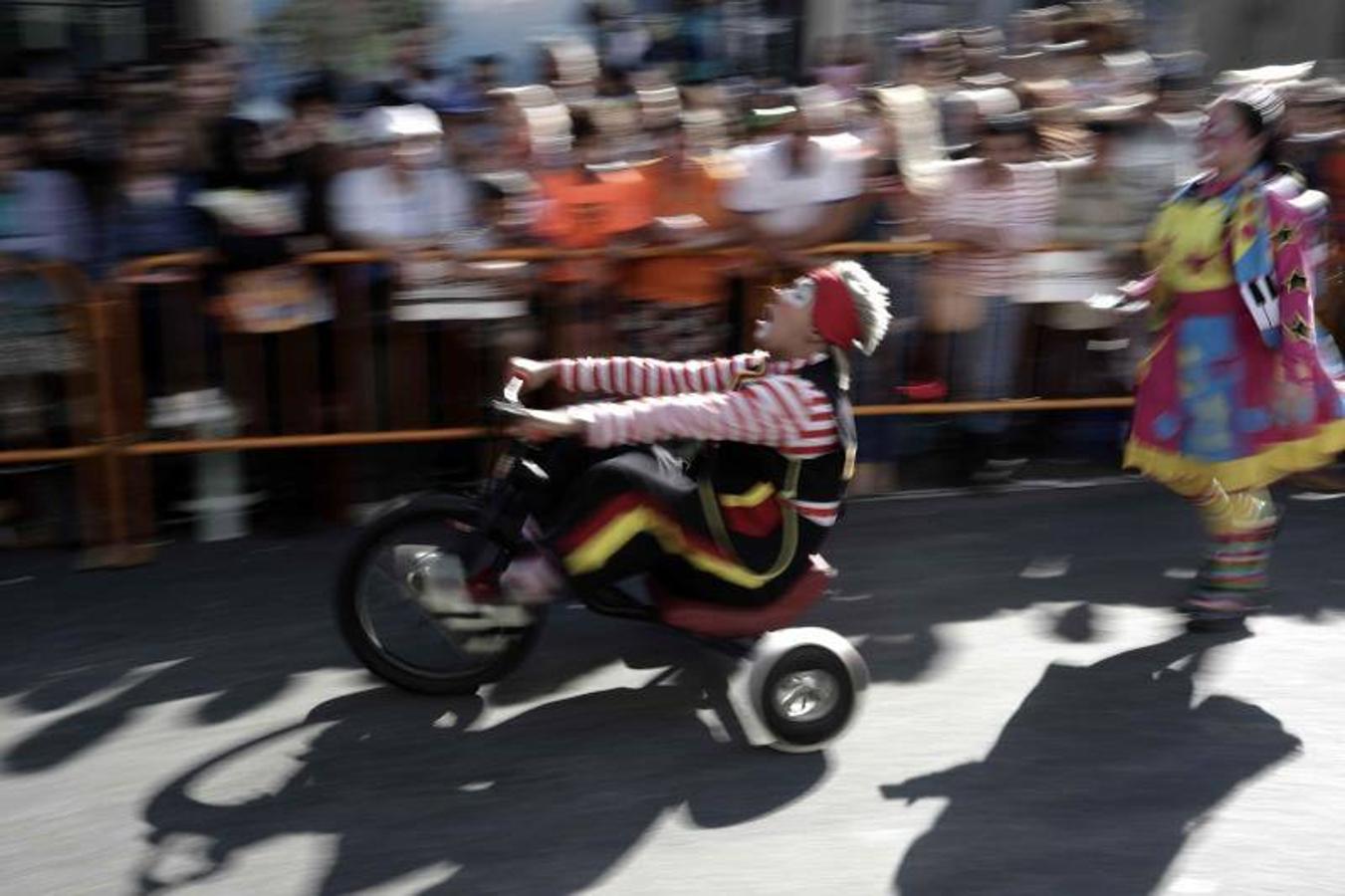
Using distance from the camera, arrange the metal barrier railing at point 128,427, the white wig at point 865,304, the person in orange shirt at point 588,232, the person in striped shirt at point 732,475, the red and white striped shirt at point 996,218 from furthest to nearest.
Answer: the red and white striped shirt at point 996,218 → the person in orange shirt at point 588,232 → the metal barrier railing at point 128,427 → the white wig at point 865,304 → the person in striped shirt at point 732,475

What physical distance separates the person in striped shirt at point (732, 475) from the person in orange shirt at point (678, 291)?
1747mm

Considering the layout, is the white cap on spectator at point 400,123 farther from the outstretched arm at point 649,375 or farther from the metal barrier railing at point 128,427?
the outstretched arm at point 649,375

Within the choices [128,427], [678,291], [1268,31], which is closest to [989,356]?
[678,291]

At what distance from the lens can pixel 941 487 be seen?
694 cm

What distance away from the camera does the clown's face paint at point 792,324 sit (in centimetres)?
445

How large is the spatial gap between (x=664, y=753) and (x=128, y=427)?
2.70 meters

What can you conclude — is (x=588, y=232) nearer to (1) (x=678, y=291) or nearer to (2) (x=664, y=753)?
(1) (x=678, y=291)

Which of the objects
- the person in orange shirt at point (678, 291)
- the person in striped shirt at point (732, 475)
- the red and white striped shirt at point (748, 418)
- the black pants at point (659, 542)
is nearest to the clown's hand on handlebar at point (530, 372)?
the person in striped shirt at point (732, 475)

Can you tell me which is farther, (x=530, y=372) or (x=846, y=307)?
(x=530, y=372)

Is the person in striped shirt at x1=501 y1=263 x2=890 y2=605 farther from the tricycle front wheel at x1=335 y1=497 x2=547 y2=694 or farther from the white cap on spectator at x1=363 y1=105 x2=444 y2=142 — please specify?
the white cap on spectator at x1=363 y1=105 x2=444 y2=142

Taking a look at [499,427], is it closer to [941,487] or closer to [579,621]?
[579,621]

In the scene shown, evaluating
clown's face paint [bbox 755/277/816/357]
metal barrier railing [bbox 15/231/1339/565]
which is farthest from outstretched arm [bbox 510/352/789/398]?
metal barrier railing [bbox 15/231/1339/565]

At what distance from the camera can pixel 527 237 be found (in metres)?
6.27

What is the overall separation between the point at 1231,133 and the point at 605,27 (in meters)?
5.29
